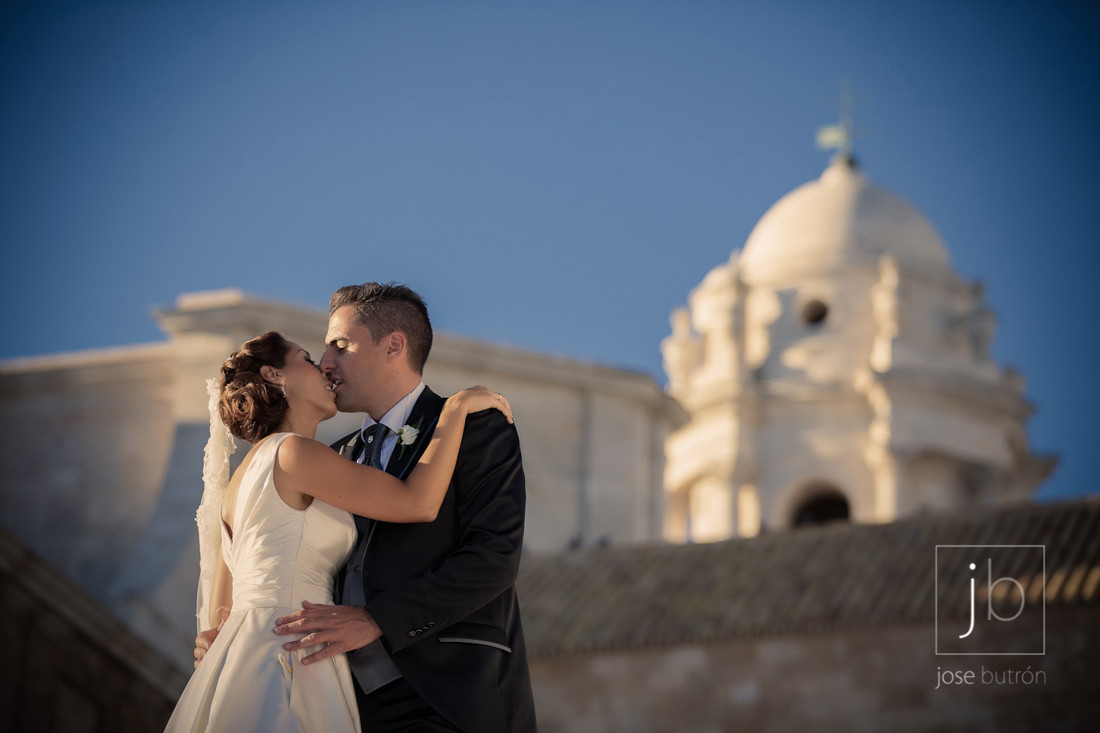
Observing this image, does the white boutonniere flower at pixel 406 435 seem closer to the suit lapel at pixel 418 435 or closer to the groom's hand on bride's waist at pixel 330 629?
the suit lapel at pixel 418 435

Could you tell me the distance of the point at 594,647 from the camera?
21297 millimetres

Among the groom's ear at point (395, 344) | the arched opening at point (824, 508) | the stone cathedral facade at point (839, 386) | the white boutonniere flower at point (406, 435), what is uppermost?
the stone cathedral facade at point (839, 386)

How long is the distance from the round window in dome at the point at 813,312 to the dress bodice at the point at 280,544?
3390cm

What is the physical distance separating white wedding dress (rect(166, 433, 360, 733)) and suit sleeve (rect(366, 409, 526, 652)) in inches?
10.9

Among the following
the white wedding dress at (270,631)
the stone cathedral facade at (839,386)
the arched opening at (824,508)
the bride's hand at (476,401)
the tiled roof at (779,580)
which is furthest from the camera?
the arched opening at (824,508)

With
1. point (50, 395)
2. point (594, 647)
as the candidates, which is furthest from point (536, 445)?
point (50, 395)

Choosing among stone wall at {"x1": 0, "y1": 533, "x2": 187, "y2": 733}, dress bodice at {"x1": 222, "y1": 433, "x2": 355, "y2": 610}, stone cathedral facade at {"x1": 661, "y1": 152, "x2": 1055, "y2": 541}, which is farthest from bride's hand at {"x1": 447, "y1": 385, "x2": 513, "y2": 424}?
stone cathedral facade at {"x1": 661, "y1": 152, "x2": 1055, "y2": 541}

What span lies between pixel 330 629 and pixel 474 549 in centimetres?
50

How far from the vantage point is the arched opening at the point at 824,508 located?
3731 centimetres

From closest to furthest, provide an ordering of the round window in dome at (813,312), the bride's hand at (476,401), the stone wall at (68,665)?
the bride's hand at (476,401) → the stone wall at (68,665) → the round window in dome at (813,312)

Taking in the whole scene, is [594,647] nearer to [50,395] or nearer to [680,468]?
[50,395]

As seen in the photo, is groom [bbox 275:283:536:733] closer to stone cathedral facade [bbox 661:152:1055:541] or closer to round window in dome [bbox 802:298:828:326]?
stone cathedral facade [bbox 661:152:1055:541]

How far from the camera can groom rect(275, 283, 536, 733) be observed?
5.04 metres

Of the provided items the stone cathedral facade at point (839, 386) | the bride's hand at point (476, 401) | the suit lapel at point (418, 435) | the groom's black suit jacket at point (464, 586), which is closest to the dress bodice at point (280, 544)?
the groom's black suit jacket at point (464, 586)
